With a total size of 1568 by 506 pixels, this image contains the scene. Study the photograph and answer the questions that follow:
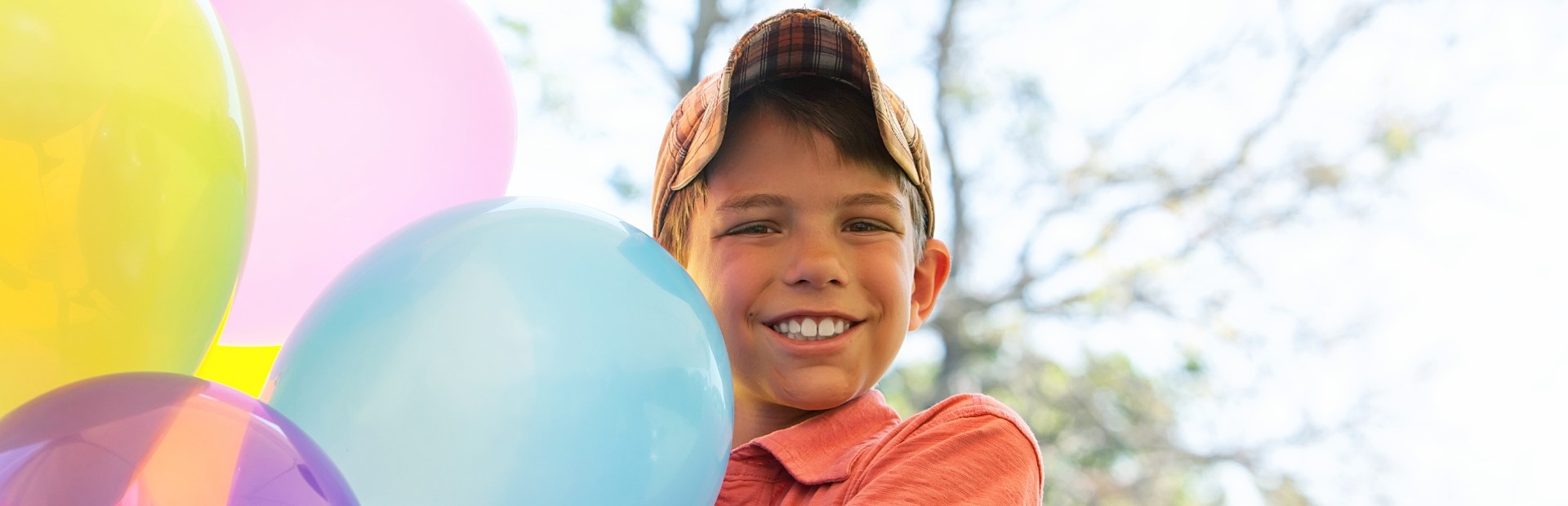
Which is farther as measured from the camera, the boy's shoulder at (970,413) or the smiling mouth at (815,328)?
the smiling mouth at (815,328)

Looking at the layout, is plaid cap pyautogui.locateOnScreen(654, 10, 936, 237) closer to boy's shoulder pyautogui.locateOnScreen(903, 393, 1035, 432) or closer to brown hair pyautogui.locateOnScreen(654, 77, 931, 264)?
brown hair pyautogui.locateOnScreen(654, 77, 931, 264)

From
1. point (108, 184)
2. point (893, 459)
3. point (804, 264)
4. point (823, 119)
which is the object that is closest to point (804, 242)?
point (804, 264)

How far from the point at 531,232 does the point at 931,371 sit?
13.4 feet

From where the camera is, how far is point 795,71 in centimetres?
133

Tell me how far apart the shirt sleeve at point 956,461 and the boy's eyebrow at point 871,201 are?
212mm

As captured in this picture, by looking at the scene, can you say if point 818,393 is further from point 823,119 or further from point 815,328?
point 823,119

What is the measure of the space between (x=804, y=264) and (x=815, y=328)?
7 centimetres

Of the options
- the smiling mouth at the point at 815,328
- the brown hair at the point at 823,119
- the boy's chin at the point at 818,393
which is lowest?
the boy's chin at the point at 818,393

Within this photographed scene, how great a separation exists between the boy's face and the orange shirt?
0.13 ft

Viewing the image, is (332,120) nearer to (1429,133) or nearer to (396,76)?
(396,76)

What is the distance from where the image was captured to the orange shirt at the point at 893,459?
3.44 feet

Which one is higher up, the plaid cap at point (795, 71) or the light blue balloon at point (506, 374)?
the plaid cap at point (795, 71)

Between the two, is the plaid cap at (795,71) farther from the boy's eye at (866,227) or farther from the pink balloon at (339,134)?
the pink balloon at (339,134)

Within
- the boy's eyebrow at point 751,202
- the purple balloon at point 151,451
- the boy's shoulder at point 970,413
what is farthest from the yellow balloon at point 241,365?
the boy's shoulder at point 970,413
